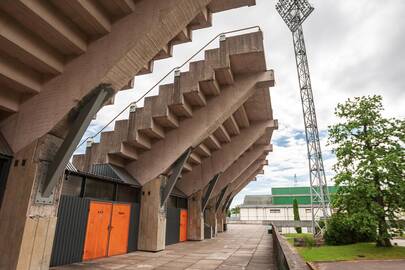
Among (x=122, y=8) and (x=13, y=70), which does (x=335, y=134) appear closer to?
(x=122, y=8)

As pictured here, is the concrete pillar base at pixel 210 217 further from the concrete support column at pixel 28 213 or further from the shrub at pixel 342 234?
the concrete support column at pixel 28 213

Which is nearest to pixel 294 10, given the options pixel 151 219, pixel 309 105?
pixel 309 105

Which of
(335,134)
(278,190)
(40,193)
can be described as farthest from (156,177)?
(278,190)

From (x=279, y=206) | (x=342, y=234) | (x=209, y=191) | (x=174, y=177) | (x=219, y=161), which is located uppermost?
(x=219, y=161)

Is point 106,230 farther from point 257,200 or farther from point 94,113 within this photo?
point 257,200

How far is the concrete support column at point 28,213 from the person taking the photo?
22.6ft

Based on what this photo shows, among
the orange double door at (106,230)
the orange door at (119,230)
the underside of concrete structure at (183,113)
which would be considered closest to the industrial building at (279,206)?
the underside of concrete structure at (183,113)

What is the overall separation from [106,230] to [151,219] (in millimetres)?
2710

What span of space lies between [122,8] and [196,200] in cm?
1665

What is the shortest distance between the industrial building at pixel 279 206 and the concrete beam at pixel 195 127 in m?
47.7

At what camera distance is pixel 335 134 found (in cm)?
1783

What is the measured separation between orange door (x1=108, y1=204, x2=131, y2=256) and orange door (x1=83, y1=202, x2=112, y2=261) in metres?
0.36

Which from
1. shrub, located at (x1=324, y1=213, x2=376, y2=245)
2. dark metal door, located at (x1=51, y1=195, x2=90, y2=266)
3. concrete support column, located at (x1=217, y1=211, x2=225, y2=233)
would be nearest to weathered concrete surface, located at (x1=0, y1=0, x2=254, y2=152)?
dark metal door, located at (x1=51, y1=195, x2=90, y2=266)

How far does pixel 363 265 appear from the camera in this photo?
454 inches
